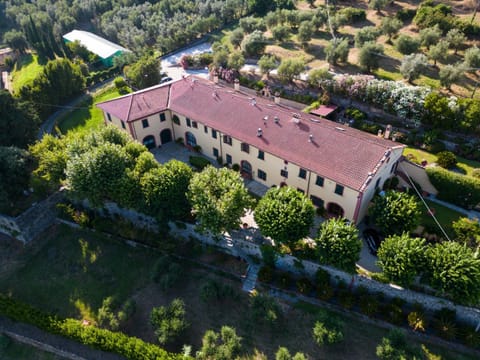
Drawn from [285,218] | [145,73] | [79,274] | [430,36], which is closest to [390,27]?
[430,36]

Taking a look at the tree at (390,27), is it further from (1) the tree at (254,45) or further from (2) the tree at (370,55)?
(1) the tree at (254,45)

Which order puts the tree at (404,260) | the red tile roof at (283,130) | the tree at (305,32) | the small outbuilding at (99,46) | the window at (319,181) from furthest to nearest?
the small outbuilding at (99,46), the tree at (305,32), the window at (319,181), the red tile roof at (283,130), the tree at (404,260)

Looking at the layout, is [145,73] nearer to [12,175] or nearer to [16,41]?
[12,175]

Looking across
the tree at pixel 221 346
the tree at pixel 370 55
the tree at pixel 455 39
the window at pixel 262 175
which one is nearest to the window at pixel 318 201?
the window at pixel 262 175

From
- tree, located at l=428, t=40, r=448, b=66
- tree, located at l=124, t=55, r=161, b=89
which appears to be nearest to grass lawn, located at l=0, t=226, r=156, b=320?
tree, located at l=124, t=55, r=161, b=89

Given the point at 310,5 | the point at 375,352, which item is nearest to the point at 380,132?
the point at 375,352

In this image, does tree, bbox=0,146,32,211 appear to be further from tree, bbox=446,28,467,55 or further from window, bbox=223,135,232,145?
tree, bbox=446,28,467,55
